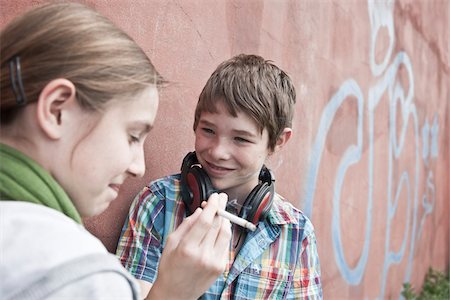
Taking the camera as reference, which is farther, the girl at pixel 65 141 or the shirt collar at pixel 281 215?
the shirt collar at pixel 281 215

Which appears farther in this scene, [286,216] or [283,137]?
[283,137]

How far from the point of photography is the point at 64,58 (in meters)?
0.98

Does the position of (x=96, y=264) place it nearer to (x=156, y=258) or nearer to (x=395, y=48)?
(x=156, y=258)

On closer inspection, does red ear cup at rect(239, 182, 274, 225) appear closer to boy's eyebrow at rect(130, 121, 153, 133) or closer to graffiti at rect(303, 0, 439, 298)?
boy's eyebrow at rect(130, 121, 153, 133)

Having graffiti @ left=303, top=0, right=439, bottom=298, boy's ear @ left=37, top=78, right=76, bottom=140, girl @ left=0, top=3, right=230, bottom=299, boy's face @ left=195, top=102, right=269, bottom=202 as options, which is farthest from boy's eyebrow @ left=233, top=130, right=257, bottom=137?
graffiti @ left=303, top=0, right=439, bottom=298

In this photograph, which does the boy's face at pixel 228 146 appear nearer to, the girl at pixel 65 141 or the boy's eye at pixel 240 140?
the boy's eye at pixel 240 140

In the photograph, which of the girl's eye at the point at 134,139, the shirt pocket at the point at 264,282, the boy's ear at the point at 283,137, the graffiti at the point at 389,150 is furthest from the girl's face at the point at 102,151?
the graffiti at the point at 389,150

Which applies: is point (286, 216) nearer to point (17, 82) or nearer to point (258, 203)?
point (258, 203)

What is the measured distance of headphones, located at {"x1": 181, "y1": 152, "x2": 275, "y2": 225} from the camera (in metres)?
1.82

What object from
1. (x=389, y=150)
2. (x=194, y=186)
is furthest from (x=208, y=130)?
(x=389, y=150)

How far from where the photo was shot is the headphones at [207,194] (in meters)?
1.82

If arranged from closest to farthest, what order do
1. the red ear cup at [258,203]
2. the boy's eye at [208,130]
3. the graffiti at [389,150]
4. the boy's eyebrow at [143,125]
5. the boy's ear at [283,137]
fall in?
the boy's eyebrow at [143,125], the red ear cup at [258,203], the boy's eye at [208,130], the boy's ear at [283,137], the graffiti at [389,150]

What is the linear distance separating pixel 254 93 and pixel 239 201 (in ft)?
1.16

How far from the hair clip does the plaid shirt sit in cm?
93
